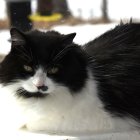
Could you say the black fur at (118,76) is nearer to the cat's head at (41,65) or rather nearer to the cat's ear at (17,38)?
the cat's head at (41,65)

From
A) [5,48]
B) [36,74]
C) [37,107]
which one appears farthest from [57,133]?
[5,48]

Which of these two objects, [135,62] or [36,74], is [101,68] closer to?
[135,62]

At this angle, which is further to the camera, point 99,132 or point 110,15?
point 110,15

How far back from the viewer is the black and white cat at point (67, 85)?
3.10 ft

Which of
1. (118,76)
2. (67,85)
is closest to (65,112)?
(67,85)

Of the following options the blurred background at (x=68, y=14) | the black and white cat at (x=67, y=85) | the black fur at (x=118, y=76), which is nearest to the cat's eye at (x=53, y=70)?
the black and white cat at (x=67, y=85)

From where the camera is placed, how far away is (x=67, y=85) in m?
0.98

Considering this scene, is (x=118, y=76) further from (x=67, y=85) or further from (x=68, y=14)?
(x=68, y=14)

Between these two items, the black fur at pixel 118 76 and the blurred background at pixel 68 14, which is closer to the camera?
the black fur at pixel 118 76

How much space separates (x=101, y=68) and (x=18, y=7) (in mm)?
575

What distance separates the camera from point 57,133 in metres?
1.02

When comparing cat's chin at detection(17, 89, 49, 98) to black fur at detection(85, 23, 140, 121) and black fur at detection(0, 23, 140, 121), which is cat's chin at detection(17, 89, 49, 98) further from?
black fur at detection(85, 23, 140, 121)

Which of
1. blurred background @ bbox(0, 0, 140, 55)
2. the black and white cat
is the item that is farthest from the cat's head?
blurred background @ bbox(0, 0, 140, 55)

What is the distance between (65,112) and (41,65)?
0.53 feet
